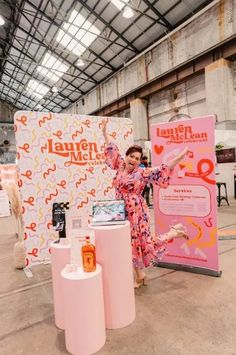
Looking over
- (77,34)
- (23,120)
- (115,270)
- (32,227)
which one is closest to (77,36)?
(77,34)

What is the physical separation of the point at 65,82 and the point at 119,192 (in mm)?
12753

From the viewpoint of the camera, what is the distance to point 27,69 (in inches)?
546

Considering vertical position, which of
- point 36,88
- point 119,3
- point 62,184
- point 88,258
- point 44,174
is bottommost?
point 88,258

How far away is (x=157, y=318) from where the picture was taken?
2021 mm

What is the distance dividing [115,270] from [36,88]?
1567cm

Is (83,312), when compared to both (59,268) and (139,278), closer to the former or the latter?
(59,268)

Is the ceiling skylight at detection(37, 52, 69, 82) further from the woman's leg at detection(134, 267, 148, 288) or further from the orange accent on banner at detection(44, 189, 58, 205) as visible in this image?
the woman's leg at detection(134, 267, 148, 288)

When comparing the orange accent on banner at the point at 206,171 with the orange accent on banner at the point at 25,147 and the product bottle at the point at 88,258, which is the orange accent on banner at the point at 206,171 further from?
the orange accent on banner at the point at 25,147

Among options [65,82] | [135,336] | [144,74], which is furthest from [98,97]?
[135,336]

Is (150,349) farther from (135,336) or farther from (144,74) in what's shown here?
(144,74)

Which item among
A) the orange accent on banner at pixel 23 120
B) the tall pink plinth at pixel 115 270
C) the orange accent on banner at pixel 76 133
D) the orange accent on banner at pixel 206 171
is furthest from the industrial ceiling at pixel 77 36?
the tall pink plinth at pixel 115 270

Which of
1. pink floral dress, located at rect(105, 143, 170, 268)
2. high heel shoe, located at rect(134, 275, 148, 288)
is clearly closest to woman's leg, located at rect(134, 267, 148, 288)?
high heel shoe, located at rect(134, 275, 148, 288)

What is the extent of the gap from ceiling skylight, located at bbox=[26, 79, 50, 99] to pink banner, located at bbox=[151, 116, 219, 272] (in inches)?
537

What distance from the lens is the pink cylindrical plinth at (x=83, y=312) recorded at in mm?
1619
